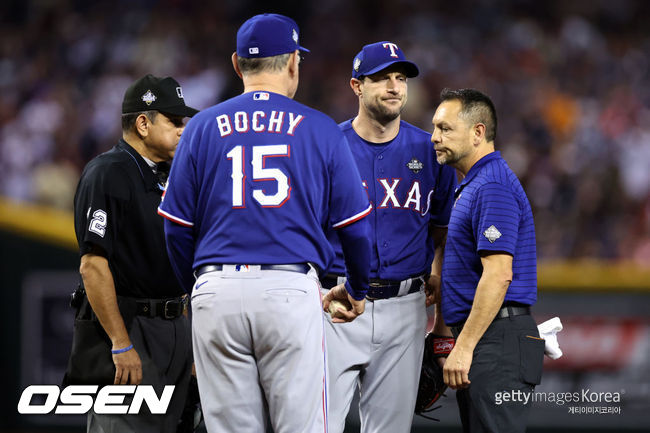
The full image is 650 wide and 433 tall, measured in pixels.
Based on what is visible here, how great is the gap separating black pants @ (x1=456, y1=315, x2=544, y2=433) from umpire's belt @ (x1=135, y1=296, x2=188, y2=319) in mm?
1357

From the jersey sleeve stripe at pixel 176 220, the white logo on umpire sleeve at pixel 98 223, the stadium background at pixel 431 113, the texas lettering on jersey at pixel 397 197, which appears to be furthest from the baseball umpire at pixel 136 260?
the stadium background at pixel 431 113

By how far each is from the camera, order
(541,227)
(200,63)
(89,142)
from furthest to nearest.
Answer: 1. (200,63)
2. (89,142)
3. (541,227)

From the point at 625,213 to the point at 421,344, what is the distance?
19.6 ft

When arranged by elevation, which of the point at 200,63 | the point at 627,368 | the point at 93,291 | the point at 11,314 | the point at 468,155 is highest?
the point at 200,63

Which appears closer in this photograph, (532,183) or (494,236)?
(494,236)

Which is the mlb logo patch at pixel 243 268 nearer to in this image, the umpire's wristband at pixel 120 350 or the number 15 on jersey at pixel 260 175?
the number 15 on jersey at pixel 260 175

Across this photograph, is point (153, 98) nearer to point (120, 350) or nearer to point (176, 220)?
point (176, 220)

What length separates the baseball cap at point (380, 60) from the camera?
3.86m

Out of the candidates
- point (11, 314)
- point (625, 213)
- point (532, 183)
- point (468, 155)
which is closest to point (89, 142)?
point (11, 314)

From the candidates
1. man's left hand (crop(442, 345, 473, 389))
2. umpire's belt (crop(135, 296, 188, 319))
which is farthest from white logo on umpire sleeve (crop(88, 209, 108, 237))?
man's left hand (crop(442, 345, 473, 389))

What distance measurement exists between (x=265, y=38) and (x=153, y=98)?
2.98ft

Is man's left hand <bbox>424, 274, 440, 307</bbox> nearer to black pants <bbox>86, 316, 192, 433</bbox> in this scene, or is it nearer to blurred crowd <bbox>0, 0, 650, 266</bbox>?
black pants <bbox>86, 316, 192, 433</bbox>

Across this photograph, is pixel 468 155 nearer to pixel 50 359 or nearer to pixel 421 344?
pixel 421 344

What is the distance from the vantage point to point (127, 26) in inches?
464
